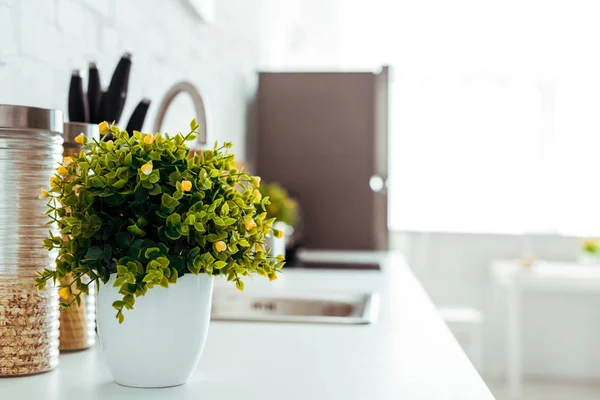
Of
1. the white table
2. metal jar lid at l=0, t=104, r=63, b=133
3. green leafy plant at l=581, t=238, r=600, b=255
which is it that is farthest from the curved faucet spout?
green leafy plant at l=581, t=238, r=600, b=255

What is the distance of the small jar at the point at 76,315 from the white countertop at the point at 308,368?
0.02 metres

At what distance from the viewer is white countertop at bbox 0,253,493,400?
0.74 metres

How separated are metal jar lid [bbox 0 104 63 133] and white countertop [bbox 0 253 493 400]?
0.84 feet

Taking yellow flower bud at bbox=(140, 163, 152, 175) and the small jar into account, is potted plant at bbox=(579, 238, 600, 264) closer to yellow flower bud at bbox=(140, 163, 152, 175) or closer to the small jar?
the small jar

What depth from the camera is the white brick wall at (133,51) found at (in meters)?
1.03

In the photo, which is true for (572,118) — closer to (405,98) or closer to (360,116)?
(405,98)

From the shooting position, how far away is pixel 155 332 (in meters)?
0.73

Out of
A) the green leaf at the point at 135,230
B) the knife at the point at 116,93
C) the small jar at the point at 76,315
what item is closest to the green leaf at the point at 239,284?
the green leaf at the point at 135,230

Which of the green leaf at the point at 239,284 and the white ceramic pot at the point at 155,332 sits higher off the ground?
the green leaf at the point at 239,284

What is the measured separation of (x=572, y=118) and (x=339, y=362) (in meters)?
3.83

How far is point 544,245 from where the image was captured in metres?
4.33

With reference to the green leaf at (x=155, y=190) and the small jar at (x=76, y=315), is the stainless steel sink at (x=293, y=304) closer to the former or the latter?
the small jar at (x=76, y=315)

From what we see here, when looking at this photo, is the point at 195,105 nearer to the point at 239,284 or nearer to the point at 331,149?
the point at 239,284

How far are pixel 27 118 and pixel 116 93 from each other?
10.2 inches
